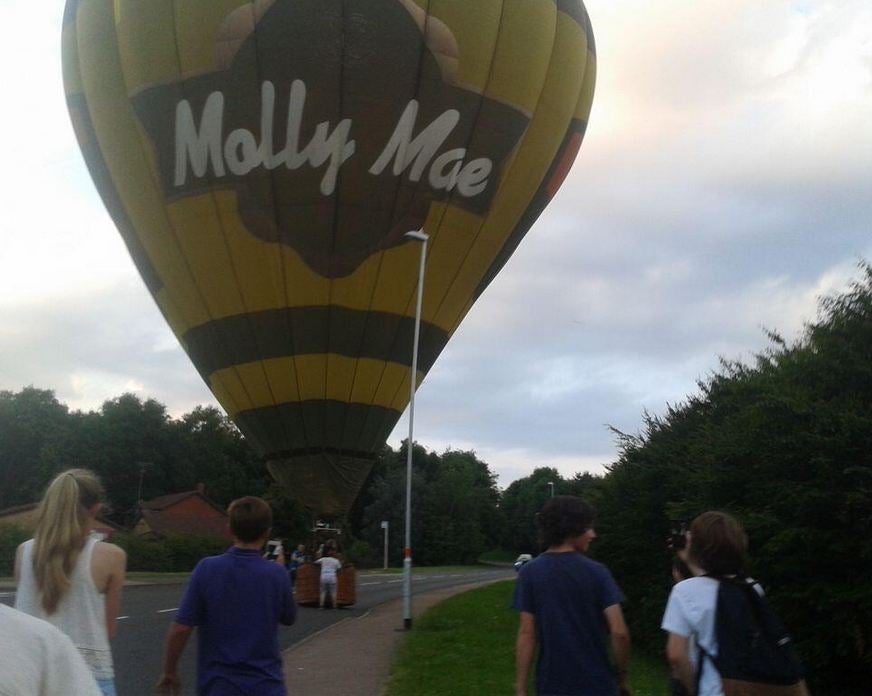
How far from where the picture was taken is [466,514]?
8338cm

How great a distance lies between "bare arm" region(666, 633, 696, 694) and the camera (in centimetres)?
382

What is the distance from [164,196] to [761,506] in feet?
33.9

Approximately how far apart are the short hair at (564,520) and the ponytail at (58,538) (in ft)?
5.77

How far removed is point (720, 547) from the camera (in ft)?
12.5

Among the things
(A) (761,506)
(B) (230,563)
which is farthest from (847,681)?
(B) (230,563)

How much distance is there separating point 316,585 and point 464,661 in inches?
359

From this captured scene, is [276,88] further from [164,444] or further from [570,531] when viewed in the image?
[164,444]

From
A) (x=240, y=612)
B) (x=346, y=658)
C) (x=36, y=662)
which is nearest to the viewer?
(x=36, y=662)

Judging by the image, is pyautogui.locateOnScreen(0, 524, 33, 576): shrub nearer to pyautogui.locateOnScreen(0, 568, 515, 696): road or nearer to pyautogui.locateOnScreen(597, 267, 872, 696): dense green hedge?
pyautogui.locateOnScreen(0, 568, 515, 696): road

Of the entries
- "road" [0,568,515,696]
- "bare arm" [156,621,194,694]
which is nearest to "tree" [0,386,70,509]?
"road" [0,568,515,696]

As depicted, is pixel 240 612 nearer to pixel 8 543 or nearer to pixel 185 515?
pixel 8 543

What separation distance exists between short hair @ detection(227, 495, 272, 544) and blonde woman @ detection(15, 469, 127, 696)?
470 mm

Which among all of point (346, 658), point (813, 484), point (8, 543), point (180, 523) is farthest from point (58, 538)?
point (180, 523)

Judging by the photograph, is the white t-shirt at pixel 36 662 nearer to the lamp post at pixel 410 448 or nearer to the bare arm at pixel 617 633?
the bare arm at pixel 617 633
